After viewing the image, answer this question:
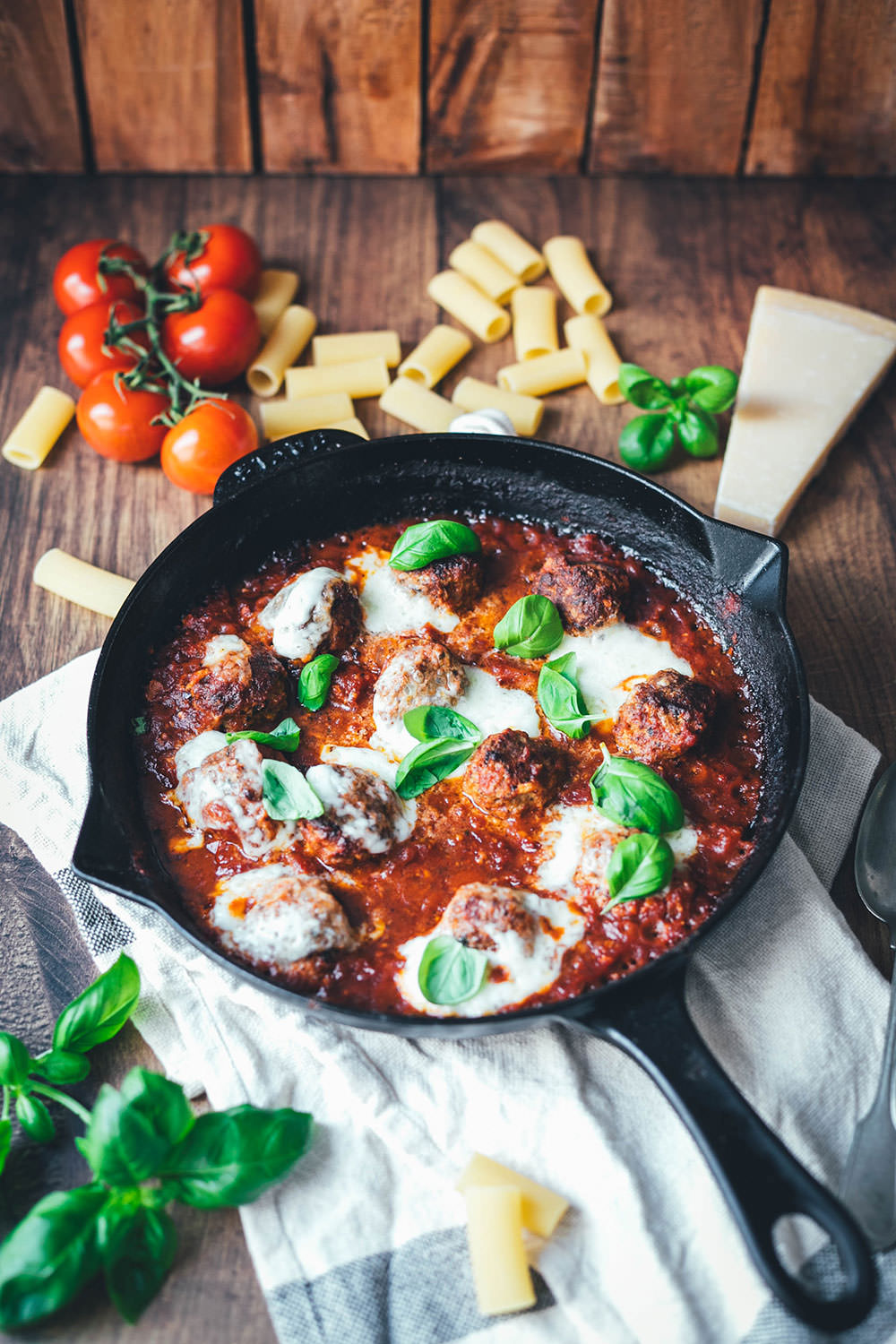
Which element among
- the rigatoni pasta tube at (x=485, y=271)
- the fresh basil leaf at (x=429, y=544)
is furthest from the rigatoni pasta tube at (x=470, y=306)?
the fresh basil leaf at (x=429, y=544)

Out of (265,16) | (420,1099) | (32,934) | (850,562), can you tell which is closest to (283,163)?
(265,16)

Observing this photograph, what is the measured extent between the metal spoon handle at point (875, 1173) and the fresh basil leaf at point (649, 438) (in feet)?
8.32

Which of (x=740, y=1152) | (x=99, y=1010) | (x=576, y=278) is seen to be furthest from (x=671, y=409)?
(x=99, y=1010)

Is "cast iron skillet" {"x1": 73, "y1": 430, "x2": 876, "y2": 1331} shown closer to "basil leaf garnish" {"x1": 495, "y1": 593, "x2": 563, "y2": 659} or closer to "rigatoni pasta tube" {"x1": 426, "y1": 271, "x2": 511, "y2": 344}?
"basil leaf garnish" {"x1": 495, "y1": 593, "x2": 563, "y2": 659}

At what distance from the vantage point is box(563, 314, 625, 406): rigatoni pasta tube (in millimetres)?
5164

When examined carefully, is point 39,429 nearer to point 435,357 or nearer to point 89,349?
point 89,349

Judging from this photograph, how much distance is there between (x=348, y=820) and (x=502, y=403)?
7.39 feet

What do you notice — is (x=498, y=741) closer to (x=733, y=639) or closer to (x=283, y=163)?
(x=733, y=639)

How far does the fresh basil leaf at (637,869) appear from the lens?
3326 mm

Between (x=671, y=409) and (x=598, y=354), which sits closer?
(x=671, y=409)

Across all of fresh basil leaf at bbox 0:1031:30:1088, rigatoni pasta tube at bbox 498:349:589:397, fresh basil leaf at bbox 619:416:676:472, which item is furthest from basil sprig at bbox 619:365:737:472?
fresh basil leaf at bbox 0:1031:30:1088

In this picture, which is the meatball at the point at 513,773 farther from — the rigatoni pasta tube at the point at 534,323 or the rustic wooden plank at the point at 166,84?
the rustic wooden plank at the point at 166,84

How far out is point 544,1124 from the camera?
3.38 m

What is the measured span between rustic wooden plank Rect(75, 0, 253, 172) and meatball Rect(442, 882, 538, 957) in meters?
4.35
